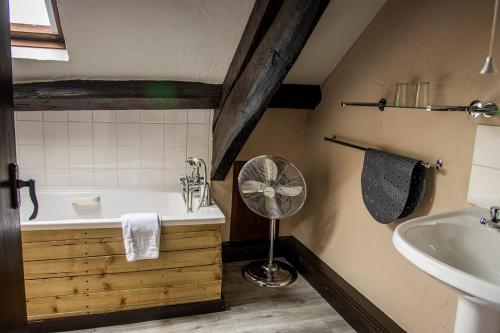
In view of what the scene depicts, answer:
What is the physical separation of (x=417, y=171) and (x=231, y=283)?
170 centimetres

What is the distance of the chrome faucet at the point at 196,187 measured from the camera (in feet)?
9.34

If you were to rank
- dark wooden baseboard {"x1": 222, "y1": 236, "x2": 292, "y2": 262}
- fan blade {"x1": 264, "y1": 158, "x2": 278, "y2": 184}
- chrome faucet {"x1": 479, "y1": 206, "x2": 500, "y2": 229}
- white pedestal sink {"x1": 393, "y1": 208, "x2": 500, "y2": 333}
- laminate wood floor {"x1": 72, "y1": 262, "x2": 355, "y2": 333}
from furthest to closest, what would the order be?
dark wooden baseboard {"x1": 222, "y1": 236, "x2": 292, "y2": 262}
fan blade {"x1": 264, "y1": 158, "x2": 278, "y2": 184}
laminate wood floor {"x1": 72, "y1": 262, "x2": 355, "y2": 333}
chrome faucet {"x1": 479, "y1": 206, "x2": 500, "y2": 229}
white pedestal sink {"x1": 393, "y1": 208, "x2": 500, "y2": 333}

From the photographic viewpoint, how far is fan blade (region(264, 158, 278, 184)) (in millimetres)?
2747

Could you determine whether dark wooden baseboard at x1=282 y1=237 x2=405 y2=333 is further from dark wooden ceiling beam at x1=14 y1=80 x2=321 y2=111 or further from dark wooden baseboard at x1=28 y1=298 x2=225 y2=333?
dark wooden ceiling beam at x1=14 y1=80 x2=321 y2=111

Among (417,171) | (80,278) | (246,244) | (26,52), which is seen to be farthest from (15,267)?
(246,244)

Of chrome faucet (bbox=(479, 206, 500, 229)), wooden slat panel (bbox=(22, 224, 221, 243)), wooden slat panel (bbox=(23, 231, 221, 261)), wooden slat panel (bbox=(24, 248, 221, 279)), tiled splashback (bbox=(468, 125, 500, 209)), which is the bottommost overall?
wooden slat panel (bbox=(24, 248, 221, 279))

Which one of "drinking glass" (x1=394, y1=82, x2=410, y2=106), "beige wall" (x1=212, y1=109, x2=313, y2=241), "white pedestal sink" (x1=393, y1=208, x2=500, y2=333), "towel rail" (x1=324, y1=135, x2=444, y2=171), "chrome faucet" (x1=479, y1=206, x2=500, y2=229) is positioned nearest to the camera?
"white pedestal sink" (x1=393, y1=208, x2=500, y2=333)

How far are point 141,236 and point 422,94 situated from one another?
5.87ft

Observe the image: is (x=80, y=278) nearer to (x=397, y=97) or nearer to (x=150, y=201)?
(x=150, y=201)

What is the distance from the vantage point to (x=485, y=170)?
5.59 ft

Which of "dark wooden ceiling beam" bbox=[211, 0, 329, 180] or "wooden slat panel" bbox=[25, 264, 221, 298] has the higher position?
"dark wooden ceiling beam" bbox=[211, 0, 329, 180]

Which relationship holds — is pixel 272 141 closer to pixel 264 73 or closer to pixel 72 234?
pixel 264 73

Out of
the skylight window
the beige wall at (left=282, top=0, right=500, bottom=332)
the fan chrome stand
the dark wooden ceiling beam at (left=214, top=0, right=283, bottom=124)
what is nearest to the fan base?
the fan chrome stand

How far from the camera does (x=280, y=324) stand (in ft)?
8.29
